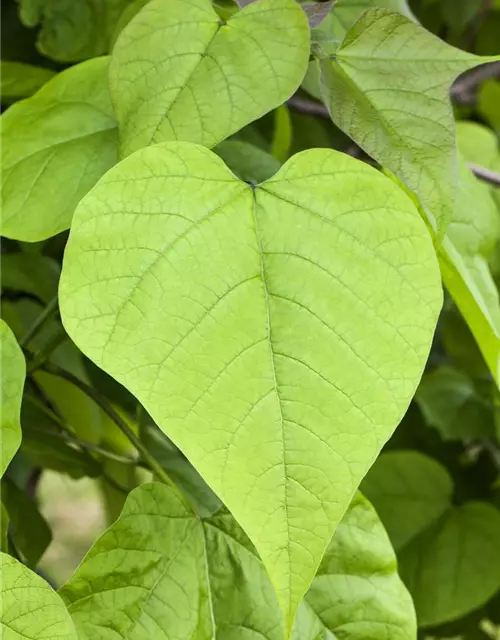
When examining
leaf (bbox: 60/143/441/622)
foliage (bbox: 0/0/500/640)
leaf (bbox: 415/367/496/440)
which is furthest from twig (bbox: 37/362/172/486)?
leaf (bbox: 415/367/496/440)

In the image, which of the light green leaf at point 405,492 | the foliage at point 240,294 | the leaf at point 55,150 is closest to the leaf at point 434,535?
the light green leaf at point 405,492

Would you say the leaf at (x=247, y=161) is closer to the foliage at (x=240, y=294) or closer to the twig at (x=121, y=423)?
the foliage at (x=240, y=294)

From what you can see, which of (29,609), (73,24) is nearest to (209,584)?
(29,609)

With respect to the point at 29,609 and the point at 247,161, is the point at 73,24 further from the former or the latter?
the point at 29,609

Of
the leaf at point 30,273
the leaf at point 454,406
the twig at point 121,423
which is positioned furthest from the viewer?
the leaf at point 454,406

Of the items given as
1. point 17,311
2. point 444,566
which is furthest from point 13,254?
point 444,566

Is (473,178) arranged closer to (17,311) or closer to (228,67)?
(228,67)
